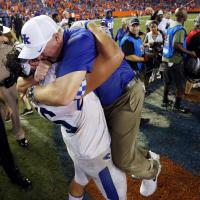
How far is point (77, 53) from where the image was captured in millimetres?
1852

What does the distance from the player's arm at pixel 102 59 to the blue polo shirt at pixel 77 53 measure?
8 centimetres

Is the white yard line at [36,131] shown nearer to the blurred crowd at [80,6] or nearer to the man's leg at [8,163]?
the man's leg at [8,163]

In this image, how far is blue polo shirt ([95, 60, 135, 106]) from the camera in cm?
244

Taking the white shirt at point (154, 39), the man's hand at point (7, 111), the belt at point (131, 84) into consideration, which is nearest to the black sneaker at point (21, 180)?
the man's hand at point (7, 111)

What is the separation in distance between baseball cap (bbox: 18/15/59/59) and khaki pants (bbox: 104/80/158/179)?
89cm

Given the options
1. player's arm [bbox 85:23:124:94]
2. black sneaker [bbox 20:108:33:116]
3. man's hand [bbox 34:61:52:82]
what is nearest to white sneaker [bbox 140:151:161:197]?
player's arm [bbox 85:23:124:94]

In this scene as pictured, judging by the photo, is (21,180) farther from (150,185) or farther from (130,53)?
(130,53)

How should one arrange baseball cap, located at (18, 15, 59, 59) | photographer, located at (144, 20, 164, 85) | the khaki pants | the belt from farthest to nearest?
photographer, located at (144, 20, 164, 85) → the belt → the khaki pants → baseball cap, located at (18, 15, 59, 59)

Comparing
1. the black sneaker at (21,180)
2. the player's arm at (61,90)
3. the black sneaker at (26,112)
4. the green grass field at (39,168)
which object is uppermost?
the player's arm at (61,90)

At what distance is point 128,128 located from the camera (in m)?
2.47

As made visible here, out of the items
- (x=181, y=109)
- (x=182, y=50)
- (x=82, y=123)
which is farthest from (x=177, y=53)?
(x=82, y=123)

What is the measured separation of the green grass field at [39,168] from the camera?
10.7ft

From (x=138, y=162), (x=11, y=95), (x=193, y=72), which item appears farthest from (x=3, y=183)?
(x=193, y=72)

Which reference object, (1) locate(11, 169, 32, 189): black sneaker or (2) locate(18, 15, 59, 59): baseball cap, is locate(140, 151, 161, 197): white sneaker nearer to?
(1) locate(11, 169, 32, 189): black sneaker
